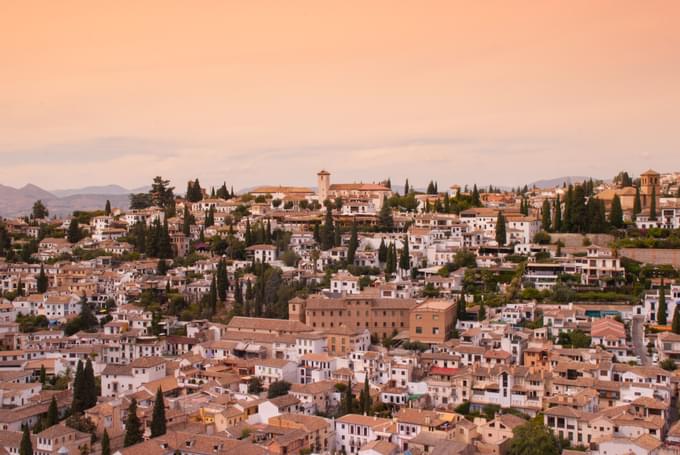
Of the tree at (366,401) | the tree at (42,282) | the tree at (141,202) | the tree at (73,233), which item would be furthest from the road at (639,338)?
the tree at (141,202)

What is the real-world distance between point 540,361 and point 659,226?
14.2 metres

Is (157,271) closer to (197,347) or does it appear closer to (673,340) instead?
(197,347)

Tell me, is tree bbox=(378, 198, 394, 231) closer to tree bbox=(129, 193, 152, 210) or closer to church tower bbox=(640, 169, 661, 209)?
church tower bbox=(640, 169, 661, 209)

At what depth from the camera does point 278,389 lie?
22031mm

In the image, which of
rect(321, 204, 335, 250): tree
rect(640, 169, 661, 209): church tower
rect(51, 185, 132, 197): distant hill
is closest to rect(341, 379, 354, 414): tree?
rect(321, 204, 335, 250): tree

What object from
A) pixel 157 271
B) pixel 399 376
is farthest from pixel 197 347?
pixel 157 271

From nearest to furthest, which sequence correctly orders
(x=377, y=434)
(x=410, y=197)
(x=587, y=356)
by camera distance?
1. (x=377, y=434)
2. (x=587, y=356)
3. (x=410, y=197)

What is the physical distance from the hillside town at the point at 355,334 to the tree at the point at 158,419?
0.05m

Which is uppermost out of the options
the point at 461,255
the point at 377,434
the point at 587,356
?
the point at 461,255

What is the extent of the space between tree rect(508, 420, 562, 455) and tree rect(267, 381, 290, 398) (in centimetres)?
705

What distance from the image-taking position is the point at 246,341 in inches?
997

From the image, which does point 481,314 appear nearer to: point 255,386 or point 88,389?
point 255,386

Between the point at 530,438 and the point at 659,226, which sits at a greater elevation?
the point at 659,226

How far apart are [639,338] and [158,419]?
13.8 m
